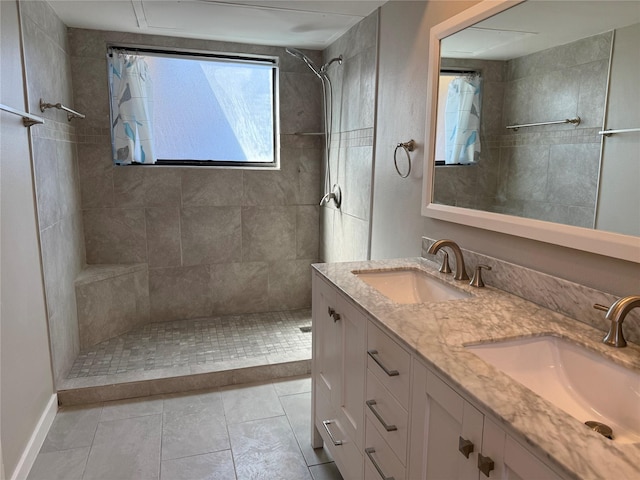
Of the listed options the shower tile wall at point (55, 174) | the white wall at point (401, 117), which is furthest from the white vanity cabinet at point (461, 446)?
the shower tile wall at point (55, 174)

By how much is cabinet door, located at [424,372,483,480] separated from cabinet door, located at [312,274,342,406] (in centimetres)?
Answer: 64

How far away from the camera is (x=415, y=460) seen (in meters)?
1.19

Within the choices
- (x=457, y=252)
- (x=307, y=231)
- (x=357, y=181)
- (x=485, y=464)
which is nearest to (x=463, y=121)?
(x=457, y=252)

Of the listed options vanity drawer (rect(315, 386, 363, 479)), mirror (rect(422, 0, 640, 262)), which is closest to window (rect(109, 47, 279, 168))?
mirror (rect(422, 0, 640, 262))

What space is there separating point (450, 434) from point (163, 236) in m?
2.89

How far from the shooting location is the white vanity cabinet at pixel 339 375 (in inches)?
61.4

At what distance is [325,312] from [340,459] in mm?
573

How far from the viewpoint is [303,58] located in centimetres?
334

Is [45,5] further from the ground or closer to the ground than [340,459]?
further from the ground

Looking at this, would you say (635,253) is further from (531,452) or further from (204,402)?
(204,402)

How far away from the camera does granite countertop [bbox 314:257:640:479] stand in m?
0.73

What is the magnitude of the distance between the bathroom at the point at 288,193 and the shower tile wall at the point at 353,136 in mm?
12

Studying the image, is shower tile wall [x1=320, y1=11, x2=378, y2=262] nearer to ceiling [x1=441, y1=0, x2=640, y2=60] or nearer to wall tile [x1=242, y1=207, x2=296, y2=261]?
wall tile [x1=242, y1=207, x2=296, y2=261]

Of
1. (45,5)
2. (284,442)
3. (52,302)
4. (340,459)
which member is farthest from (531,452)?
(45,5)
